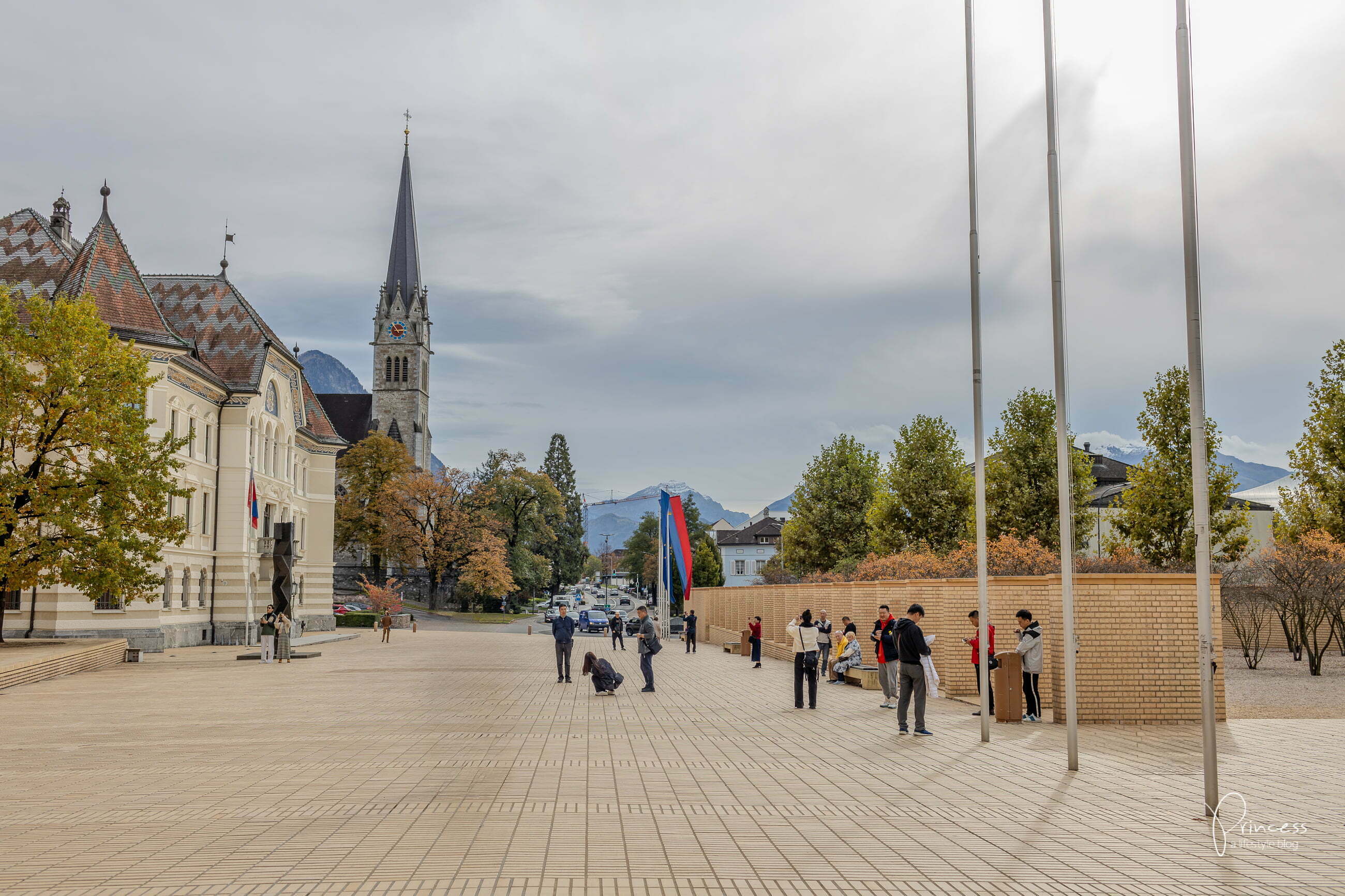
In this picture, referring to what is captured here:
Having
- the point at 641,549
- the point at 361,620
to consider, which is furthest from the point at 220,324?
the point at 641,549

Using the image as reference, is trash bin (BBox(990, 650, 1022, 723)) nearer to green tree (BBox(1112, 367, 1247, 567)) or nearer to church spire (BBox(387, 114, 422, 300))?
green tree (BBox(1112, 367, 1247, 567))

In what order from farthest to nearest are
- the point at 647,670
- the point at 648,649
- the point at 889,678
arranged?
the point at 648,649, the point at 647,670, the point at 889,678

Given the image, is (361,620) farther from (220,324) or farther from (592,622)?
(220,324)

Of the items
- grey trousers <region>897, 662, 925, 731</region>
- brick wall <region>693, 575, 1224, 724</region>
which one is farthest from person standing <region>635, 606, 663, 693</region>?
brick wall <region>693, 575, 1224, 724</region>

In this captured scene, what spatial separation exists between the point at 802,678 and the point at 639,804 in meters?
8.65

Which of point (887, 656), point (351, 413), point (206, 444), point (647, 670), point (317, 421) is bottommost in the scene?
point (647, 670)

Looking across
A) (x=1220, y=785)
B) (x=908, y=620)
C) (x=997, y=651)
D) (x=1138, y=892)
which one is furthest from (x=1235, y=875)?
(x=997, y=651)

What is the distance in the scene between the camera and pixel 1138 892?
6.54m

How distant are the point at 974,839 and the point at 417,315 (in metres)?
113

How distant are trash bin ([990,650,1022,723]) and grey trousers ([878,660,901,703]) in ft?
7.05

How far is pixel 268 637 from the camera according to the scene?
3284cm

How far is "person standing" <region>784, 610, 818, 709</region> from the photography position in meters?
17.3

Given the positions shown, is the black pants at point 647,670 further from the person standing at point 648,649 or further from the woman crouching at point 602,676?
the woman crouching at point 602,676

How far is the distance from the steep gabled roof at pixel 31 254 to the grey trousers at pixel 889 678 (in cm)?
3189
